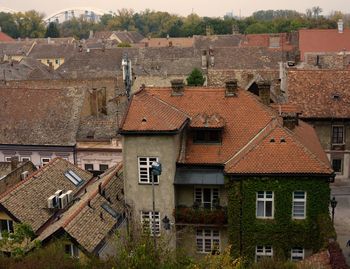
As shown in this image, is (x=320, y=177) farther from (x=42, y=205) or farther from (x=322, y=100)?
(x=322, y=100)

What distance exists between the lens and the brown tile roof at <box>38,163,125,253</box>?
26906mm

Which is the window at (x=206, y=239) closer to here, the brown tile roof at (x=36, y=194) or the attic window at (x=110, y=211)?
the attic window at (x=110, y=211)

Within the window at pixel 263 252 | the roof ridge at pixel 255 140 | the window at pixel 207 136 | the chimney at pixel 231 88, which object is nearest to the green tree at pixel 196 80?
the chimney at pixel 231 88

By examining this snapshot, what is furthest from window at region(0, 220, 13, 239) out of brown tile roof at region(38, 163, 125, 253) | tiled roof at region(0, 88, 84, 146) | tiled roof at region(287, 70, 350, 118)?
tiled roof at region(287, 70, 350, 118)

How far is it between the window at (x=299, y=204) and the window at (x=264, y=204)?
1.21 metres

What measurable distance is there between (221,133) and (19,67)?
2408 inches

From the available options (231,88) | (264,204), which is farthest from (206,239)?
(231,88)

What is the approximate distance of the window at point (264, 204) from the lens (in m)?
27.8

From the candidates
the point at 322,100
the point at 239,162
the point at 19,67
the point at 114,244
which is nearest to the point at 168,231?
the point at 114,244

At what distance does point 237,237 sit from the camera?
2830cm

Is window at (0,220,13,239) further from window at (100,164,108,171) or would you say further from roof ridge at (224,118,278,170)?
window at (100,164,108,171)

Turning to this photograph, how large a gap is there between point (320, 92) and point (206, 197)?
1994 centimetres

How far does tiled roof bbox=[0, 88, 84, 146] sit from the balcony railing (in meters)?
18.6

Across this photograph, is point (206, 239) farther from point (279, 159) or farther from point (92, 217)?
point (92, 217)
